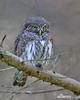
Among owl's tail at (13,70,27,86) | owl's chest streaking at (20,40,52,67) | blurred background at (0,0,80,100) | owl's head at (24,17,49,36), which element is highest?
blurred background at (0,0,80,100)

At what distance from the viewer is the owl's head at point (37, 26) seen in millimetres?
3875

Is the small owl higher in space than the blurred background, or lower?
Answer: lower

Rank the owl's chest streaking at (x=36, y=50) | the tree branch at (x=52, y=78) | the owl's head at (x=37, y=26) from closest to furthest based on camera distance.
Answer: the tree branch at (x=52, y=78) < the owl's chest streaking at (x=36, y=50) < the owl's head at (x=37, y=26)

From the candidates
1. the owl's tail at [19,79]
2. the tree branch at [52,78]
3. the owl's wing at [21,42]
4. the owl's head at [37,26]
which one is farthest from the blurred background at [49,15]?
the tree branch at [52,78]

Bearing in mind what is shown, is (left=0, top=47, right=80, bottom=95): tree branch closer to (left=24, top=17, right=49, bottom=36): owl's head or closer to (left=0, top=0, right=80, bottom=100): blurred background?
(left=24, top=17, right=49, bottom=36): owl's head

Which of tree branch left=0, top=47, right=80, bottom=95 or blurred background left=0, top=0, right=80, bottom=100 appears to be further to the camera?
blurred background left=0, top=0, right=80, bottom=100

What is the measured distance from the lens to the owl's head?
3.88 meters

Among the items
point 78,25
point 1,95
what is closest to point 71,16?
point 78,25

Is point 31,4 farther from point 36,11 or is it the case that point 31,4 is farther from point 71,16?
point 71,16

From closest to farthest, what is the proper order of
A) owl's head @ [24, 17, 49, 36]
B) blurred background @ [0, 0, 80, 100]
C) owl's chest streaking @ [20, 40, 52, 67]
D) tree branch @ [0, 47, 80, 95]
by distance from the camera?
1. tree branch @ [0, 47, 80, 95]
2. owl's chest streaking @ [20, 40, 52, 67]
3. owl's head @ [24, 17, 49, 36]
4. blurred background @ [0, 0, 80, 100]

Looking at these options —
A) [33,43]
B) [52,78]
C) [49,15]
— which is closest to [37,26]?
[33,43]

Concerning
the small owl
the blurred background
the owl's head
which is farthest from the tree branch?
the blurred background

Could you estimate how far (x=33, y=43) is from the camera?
12.4 feet

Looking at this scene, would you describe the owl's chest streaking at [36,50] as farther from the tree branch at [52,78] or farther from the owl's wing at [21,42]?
the tree branch at [52,78]
